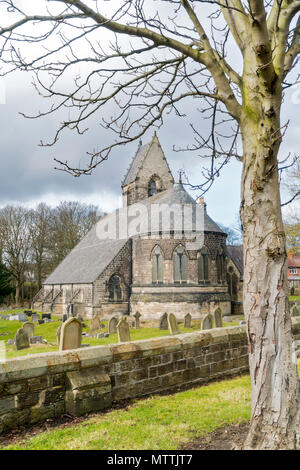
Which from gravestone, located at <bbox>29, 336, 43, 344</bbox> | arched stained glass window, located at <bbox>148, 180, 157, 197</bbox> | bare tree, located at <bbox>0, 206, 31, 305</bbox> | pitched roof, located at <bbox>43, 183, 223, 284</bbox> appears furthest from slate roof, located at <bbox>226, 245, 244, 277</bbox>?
gravestone, located at <bbox>29, 336, 43, 344</bbox>

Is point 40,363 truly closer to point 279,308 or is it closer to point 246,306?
point 246,306

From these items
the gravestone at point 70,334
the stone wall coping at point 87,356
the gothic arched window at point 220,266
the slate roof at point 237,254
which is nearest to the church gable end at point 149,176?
the slate roof at point 237,254

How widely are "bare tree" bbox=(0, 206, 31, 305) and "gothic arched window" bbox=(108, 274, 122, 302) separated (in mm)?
23952

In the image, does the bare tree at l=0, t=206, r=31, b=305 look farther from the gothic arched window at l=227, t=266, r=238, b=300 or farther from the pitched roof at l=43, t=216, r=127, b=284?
the gothic arched window at l=227, t=266, r=238, b=300

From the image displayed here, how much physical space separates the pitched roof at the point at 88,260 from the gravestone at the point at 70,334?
62.4 feet

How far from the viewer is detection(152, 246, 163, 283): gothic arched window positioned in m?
24.5

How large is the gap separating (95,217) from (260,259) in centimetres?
4850

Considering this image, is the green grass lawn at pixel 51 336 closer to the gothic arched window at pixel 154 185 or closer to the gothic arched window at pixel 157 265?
the gothic arched window at pixel 157 265

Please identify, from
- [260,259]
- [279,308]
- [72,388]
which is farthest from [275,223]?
[72,388]

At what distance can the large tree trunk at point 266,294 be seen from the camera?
10.9 ft

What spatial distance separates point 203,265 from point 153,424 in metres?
20.6

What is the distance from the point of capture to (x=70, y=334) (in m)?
6.58
